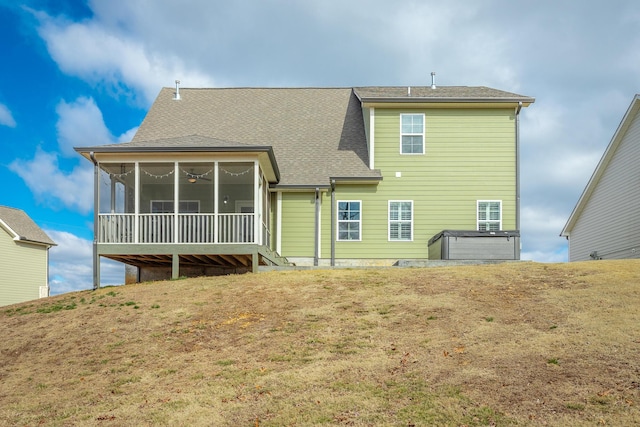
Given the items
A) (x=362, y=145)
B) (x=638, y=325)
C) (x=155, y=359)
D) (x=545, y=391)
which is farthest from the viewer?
(x=362, y=145)

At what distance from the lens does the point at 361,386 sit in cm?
976

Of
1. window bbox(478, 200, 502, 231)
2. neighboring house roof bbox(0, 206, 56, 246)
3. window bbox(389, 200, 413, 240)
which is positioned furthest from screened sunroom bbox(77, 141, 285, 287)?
neighboring house roof bbox(0, 206, 56, 246)

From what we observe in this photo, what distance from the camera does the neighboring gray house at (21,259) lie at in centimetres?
3058

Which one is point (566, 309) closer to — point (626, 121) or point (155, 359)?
point (155, 359)

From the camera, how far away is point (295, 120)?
84.5 feet

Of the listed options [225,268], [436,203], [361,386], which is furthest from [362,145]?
[361,386]

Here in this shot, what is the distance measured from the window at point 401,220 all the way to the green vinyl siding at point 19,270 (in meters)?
19.1

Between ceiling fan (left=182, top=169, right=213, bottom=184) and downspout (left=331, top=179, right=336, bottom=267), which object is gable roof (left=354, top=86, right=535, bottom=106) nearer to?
downspout (left=331, top=179, right=336, bottom=267)

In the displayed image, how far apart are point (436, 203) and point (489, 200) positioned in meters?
1.85

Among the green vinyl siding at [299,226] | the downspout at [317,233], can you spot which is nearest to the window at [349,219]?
the downspout at [317,233]

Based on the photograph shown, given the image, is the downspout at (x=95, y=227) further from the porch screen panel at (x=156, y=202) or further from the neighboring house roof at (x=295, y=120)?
the neighboring house roof at (x=295, y=120)

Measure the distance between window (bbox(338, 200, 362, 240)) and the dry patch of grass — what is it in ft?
16.6

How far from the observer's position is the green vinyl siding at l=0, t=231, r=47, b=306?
30453mm

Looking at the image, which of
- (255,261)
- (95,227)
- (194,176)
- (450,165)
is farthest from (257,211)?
(450,165)
